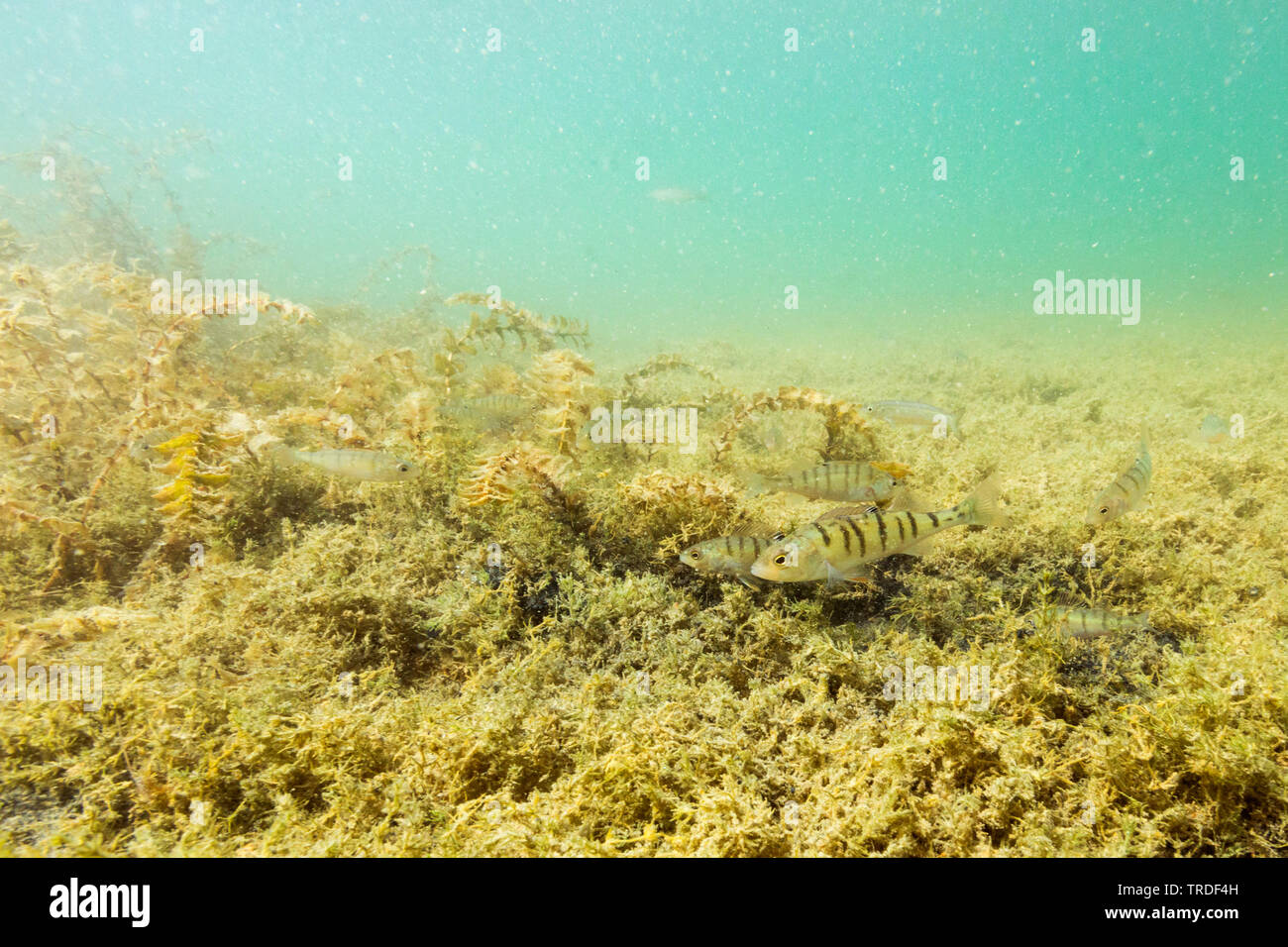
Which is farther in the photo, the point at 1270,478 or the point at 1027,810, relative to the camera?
the point at 1270,478

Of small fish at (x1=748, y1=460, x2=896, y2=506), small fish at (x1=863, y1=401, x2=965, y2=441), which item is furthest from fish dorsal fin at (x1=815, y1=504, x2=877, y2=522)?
small fish at (x1=863, y1=401, x2=965, y2=441)

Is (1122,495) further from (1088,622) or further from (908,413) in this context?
(908,413)

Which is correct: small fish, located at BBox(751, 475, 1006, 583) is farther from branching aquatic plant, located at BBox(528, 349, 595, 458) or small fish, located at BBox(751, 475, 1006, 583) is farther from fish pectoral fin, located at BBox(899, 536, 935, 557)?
branching aquatic plant, located at BBox(528, 349, 595, 458)

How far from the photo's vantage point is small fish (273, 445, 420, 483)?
15.2 ft

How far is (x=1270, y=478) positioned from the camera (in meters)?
6.05

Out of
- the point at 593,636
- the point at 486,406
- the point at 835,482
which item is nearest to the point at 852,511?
the point at 835,482

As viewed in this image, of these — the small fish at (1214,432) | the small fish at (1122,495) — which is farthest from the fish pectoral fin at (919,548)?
the small fish at (1214,432)

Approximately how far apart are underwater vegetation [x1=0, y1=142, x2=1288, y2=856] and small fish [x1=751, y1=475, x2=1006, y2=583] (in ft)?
0.11

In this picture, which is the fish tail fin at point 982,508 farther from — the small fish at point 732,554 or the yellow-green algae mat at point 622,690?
the small fish at point 732,554

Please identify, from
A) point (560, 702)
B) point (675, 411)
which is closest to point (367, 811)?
point (560, 702)

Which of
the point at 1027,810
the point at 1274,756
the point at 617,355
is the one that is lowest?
the point at 1027,810

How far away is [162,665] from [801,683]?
4.07 metres
